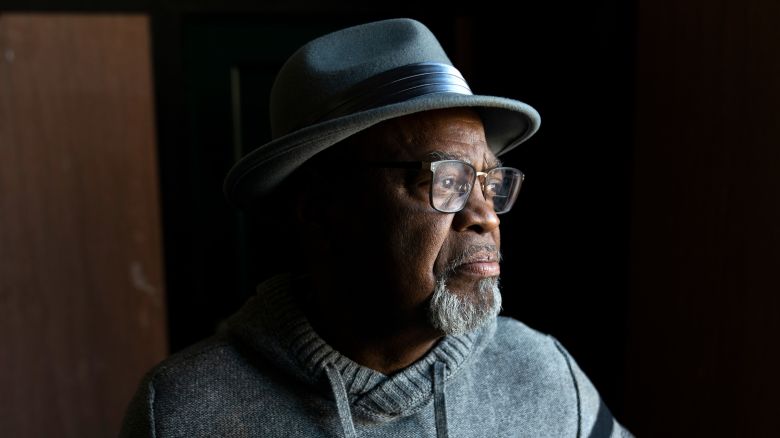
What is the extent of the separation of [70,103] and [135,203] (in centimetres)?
38

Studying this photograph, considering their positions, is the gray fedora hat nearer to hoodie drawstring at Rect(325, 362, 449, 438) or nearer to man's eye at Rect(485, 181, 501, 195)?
man's eye at Rect(485, 181, 501, 195)

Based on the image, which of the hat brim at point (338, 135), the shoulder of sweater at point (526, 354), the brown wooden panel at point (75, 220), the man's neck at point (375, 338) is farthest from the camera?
the brown wooden panel at point (75, 220)

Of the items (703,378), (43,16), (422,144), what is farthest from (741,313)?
(43,16)

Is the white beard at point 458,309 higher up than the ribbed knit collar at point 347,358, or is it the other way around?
the white beard at point 458,309

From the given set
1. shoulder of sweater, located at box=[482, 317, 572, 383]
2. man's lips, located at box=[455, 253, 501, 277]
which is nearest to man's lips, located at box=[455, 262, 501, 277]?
man's lips, located at box=[455, 253, 501, 277]

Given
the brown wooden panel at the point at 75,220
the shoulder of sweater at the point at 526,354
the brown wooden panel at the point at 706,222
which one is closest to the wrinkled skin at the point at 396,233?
the shoulder of sweater at the point at 526,354

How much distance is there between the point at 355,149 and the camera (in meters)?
1.04

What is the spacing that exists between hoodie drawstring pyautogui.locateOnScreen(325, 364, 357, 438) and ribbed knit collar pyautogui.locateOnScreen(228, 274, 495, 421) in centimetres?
1

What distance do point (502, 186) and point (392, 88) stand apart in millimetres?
283

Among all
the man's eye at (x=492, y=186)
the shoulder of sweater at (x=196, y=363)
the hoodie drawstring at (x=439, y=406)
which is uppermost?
the man's eye at (x=492, y=186)

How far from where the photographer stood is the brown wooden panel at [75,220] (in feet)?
6.34

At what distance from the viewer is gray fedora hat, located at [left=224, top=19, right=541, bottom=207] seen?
38.0 inches

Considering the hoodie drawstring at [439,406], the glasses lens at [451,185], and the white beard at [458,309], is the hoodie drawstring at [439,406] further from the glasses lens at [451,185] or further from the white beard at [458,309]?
the glasses lens at [451,185]

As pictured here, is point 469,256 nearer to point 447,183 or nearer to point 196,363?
point 447,183
